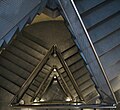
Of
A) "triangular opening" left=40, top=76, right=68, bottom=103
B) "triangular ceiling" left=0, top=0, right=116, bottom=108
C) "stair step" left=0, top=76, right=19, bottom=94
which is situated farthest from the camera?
"stair step" left=0, top=76, right=19, bottom=94

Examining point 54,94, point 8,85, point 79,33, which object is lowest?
point 79,33

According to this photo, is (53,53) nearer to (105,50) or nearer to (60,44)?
(105,50)

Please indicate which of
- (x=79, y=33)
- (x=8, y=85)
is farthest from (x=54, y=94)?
(x=79, y=33)

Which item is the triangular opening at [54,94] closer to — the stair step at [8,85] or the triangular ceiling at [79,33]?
the stair step at [8,85]

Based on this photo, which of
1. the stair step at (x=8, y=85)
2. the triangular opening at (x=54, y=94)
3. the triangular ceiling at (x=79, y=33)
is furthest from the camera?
the stair step at (x=8, y=85)

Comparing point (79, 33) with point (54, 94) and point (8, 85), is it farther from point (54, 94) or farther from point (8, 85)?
point (8, 85)

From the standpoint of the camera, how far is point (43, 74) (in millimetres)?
5977

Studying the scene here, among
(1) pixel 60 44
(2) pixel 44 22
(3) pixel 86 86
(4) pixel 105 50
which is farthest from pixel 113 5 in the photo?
(2) pixel 44 22

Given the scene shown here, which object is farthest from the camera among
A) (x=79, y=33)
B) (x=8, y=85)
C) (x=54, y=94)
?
(x=8, y=85)

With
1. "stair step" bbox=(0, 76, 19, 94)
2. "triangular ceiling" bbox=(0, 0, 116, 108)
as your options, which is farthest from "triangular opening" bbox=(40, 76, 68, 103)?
"triangular ceiling" bbox=(0, 0, 116, 108)

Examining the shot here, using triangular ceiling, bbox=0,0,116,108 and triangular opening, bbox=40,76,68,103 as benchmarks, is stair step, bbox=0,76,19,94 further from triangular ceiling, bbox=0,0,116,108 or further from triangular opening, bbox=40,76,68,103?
triangular ceiling, bbox=0,0,116,108

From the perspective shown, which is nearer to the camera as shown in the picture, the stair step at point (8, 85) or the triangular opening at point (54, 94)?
the triangular opening at point (54, 94)

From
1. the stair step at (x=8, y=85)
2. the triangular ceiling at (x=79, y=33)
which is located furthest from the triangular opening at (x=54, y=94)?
the triangular ceiling at (x=79, y=33)

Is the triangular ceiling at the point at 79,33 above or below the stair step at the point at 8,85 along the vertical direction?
below
